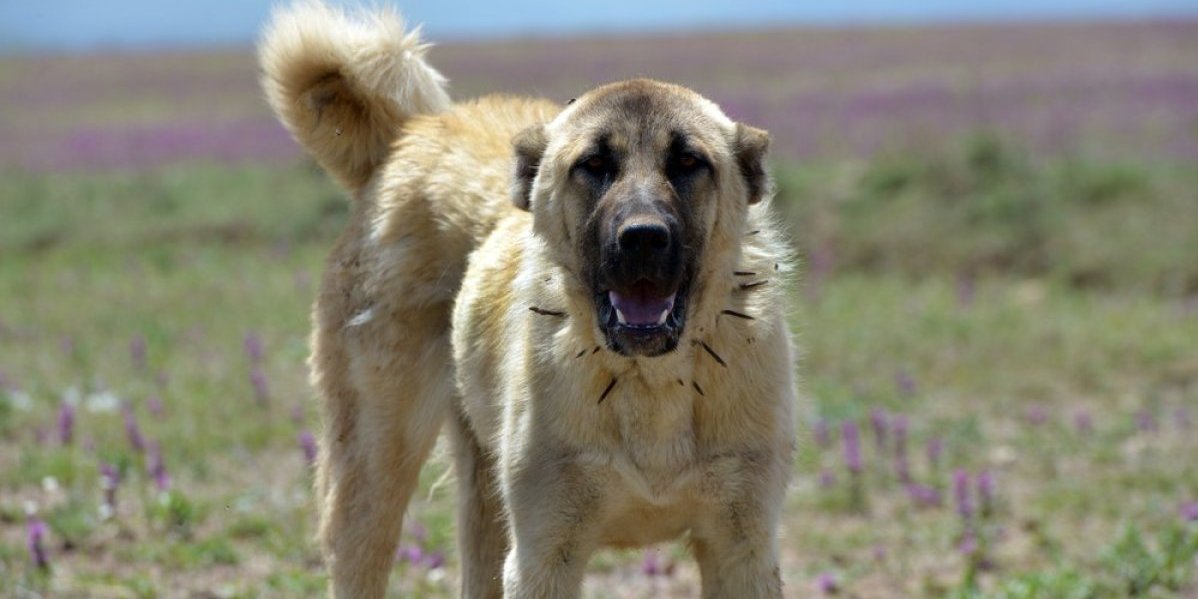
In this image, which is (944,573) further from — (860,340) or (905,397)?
(860,340)

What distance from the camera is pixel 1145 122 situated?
20734mm

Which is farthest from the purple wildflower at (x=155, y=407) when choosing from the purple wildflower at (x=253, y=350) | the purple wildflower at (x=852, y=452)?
the purple wildflower at (x=852, y=452)

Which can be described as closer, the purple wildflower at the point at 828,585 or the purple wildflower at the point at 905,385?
the purple wildflower at the point at 828,585

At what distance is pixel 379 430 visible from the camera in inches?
203

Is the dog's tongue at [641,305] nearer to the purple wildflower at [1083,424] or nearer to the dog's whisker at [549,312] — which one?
the dog's whisker at [549,312]

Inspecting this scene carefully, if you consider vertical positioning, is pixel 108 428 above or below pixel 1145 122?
above

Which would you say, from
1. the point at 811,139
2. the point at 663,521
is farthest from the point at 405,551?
the point at 811,139

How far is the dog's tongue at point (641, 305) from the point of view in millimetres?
3906

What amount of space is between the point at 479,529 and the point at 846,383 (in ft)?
14.4

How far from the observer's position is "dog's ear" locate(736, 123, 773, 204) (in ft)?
13.9

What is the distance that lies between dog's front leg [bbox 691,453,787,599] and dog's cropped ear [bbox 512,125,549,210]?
0.98 m

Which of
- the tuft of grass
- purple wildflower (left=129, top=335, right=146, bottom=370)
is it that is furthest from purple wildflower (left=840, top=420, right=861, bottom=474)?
the tuft of grass

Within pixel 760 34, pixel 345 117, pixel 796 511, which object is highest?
pixel 345 117

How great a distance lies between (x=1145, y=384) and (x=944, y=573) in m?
3.43
